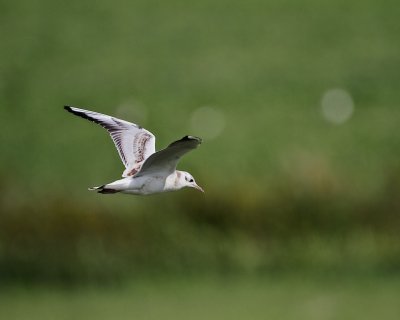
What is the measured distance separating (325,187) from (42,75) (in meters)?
4.95

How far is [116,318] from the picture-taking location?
11.3 meters

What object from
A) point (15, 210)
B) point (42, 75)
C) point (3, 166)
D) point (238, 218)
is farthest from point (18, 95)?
point (238, 218)

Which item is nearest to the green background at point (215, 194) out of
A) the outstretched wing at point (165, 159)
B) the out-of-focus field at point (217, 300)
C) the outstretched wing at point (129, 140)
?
the out-of-focus field at point (217, 300)

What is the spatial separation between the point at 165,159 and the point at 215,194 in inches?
196

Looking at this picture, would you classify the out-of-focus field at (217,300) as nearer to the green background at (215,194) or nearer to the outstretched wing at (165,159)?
the green background at (215,194)

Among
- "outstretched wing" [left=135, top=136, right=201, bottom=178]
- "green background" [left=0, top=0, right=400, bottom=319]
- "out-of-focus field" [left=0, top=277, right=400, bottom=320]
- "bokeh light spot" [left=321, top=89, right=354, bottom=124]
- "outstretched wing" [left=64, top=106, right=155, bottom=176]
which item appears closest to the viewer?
"outstretched wing" [left=135, top=136, right=201, bottom=178]

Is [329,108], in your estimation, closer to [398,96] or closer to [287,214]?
[398,96]

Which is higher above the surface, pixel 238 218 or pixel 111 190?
pixel 238 218

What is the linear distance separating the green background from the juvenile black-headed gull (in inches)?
160

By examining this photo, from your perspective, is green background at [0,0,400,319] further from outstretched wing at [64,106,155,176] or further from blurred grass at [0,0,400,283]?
outstretched wing at [64,106,155,176]

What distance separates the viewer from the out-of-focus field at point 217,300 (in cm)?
1131

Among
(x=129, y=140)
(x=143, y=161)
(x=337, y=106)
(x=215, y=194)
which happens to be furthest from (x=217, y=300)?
(x=143, y=161)

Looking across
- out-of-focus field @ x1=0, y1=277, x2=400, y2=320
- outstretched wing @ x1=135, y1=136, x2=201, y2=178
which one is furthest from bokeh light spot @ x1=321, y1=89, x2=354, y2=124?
outstretched wing @ x1=135, y1=136, x2=201, y2=178

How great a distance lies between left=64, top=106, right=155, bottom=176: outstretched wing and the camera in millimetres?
7039
